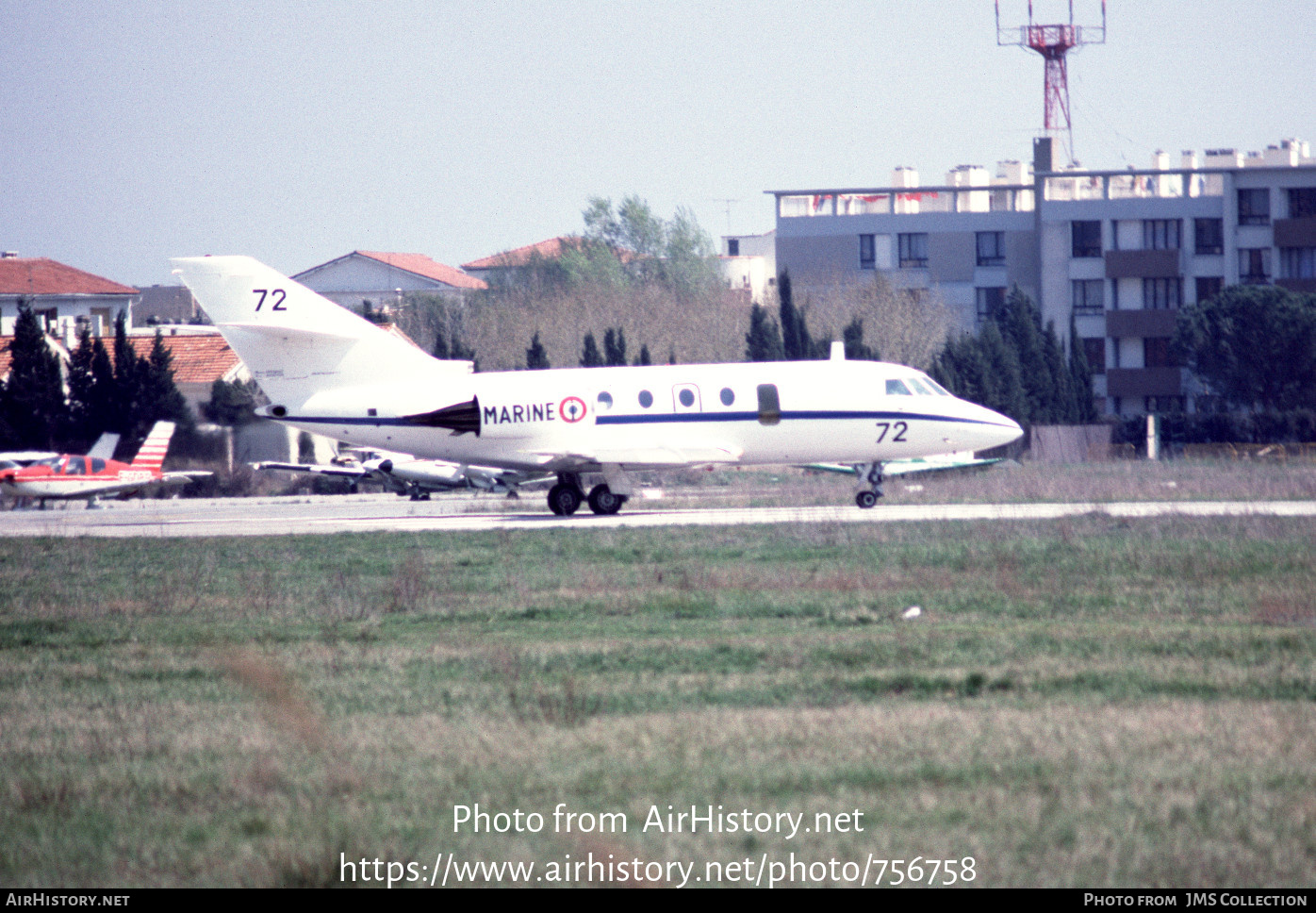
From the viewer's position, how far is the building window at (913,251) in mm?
91000

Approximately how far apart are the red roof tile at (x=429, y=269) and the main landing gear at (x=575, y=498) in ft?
294

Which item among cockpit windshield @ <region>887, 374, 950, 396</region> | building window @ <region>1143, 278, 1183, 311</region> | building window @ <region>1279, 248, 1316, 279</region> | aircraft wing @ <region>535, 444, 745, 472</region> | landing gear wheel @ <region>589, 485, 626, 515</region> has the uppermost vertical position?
building window @ <region>1279, 248, 1316, 279</region>

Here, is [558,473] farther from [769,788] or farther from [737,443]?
[769,788]

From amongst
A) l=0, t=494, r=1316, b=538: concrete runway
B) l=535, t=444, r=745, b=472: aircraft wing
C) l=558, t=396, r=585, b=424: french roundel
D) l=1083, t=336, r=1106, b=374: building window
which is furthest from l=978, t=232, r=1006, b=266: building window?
l=558, t=396, r=585, b=424: french roundel

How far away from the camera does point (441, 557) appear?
71.3ft

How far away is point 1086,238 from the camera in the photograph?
86750 mm

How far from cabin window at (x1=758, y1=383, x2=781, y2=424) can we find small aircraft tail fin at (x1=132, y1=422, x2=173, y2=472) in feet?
63.0

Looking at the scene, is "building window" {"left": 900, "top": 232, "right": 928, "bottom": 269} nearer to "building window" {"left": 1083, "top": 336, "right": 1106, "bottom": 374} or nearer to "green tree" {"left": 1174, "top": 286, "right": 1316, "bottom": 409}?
"building window" {"left": 1083, "top": 336, "right": 1106, "bottom": 374}

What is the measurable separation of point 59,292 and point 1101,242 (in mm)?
59681

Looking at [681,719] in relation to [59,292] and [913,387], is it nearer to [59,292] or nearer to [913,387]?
[913,387]

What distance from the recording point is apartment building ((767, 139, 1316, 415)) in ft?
272

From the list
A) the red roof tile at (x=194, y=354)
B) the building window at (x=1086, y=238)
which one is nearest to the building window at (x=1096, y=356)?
the building window at (x=1086, y=238)

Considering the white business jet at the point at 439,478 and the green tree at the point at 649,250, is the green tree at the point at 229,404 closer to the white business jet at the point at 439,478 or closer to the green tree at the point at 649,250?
the white business jet at the point at 439,478

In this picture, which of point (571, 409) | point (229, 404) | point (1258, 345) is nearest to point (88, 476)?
point (229, 404)
